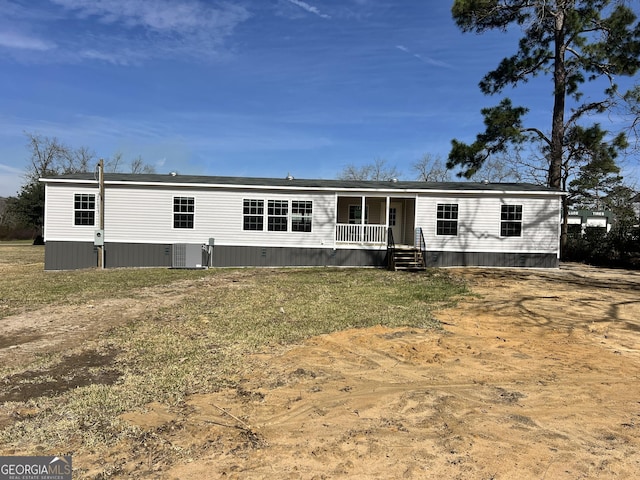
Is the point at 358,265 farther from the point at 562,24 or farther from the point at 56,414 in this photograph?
the point at 562,24

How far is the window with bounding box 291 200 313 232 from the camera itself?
629 inches

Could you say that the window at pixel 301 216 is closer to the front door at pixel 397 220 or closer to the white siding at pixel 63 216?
the front door at pixel 397 220

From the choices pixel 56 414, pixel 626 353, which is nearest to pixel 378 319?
pixel 626 353

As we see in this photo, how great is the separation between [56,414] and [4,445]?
20.1 inches

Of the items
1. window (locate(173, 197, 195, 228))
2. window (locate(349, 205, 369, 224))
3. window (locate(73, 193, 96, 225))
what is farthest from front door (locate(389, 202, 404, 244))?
window (locate(73, 193, 96, 225))

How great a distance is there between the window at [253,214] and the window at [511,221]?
30.9 feet

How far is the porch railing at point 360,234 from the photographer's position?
1605 centimetres

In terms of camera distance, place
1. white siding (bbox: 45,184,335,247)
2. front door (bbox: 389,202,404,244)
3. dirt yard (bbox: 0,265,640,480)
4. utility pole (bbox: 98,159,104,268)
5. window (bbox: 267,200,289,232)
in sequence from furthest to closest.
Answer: front door (bbox: 389,202,404,244), window (bbox: 267,200,289,232), white siding (bbox: 45,184,335,247), utility pole (bbox: 98,159,104,268), dirt yard (bbox: 0,265,640,480)

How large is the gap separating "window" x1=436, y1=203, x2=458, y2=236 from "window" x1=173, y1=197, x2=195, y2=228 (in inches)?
380

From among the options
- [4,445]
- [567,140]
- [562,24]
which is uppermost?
[562,24]

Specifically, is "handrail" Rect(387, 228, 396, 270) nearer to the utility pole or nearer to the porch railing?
the porch railing

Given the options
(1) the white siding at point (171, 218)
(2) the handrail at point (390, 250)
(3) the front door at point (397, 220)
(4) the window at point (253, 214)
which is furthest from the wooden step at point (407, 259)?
(4) the window at point (253, 214)

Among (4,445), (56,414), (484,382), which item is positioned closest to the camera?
(4,445)

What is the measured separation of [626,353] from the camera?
18.3ft
